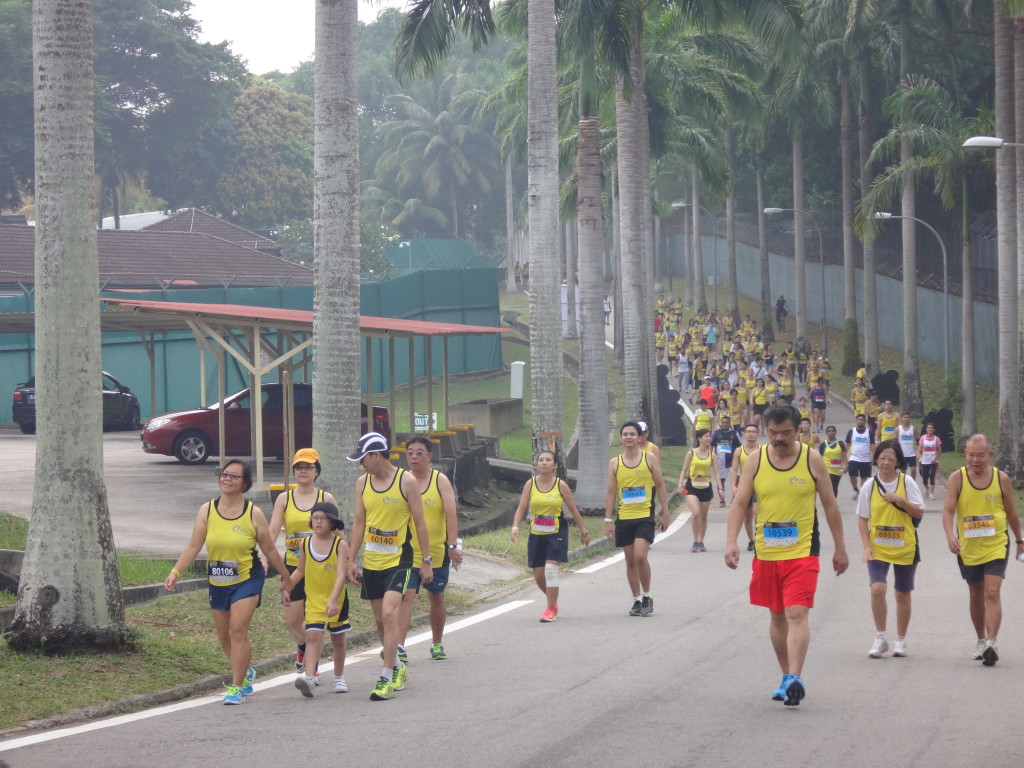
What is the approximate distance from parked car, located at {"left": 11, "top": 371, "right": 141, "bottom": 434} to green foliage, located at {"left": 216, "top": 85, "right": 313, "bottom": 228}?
45663mm

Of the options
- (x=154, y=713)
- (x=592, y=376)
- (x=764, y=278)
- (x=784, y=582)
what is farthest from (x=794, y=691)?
(x=764, y=278)

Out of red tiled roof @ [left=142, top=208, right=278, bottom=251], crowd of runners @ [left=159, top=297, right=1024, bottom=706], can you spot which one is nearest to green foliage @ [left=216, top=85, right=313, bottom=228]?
red tiled roof @ [left=142, top=208, right=278, bottom=251]

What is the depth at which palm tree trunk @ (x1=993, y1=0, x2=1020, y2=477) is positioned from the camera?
28.0m

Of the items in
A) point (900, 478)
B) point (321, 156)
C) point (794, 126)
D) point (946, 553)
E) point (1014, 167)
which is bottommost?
point (946, 553)

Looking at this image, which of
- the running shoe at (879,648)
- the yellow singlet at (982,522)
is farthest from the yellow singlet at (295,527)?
the yellow singlet at (982,522)

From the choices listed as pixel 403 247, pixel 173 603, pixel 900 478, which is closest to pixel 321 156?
pixel 173 603

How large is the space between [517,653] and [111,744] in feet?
12.9

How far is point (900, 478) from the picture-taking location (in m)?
10.7

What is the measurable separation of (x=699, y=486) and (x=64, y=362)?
11.3 metres

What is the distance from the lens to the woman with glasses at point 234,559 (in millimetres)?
9086

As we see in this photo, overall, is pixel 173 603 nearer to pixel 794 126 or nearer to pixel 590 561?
pixel 590 561

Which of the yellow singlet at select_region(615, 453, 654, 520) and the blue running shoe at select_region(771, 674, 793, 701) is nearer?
the blue running shoe at select_region(771, 674, 793, 701)

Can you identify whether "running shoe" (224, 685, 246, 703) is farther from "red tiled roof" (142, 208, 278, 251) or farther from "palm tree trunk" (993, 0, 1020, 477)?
"red tiled roof" (142, 208, 278, 251)

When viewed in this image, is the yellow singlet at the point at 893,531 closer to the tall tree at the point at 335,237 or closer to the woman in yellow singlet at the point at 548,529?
the woman in yellow singlet at the point at 548,529
